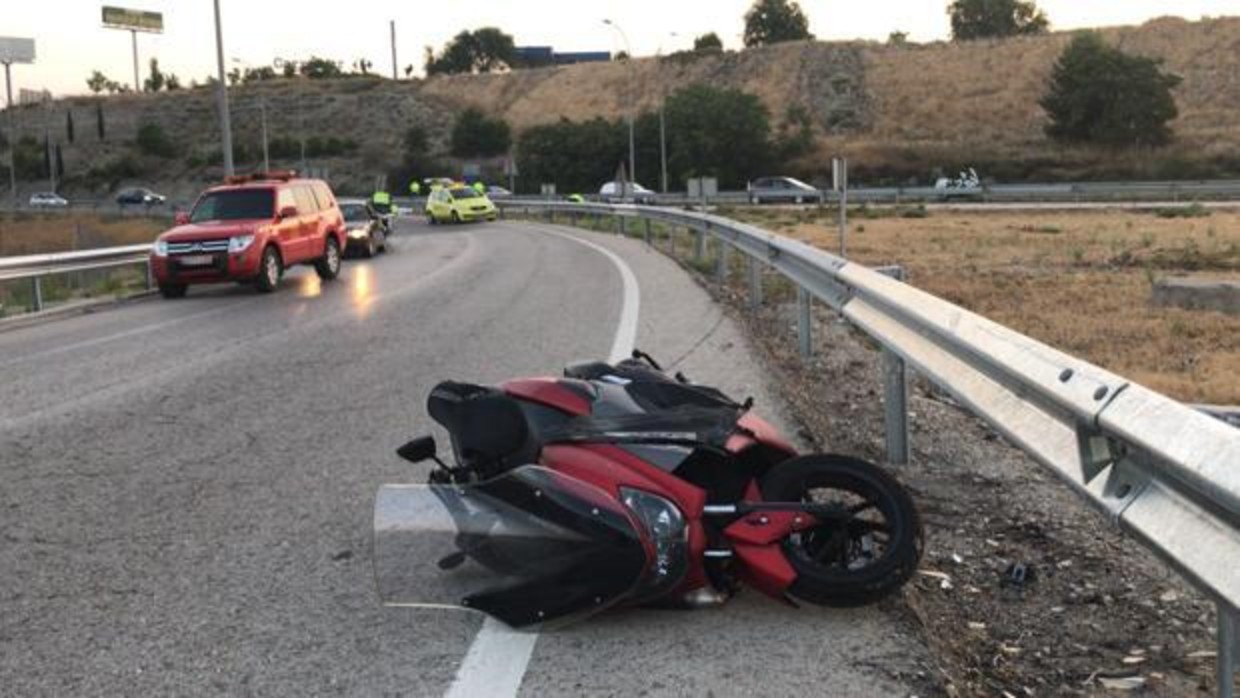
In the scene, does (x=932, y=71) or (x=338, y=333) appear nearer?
(x=338, y=333)

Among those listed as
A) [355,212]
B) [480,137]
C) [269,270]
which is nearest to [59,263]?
[269,270]

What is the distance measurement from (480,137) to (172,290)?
87567 millimetres

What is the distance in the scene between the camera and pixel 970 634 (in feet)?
13.6

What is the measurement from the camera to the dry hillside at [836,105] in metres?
75.8

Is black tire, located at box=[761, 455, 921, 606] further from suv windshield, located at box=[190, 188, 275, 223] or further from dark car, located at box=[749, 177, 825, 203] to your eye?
dark car, located at box=[749, 177, 825, 203]

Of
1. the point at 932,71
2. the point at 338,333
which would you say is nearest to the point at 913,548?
the point at 338,333

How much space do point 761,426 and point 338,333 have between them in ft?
29.2

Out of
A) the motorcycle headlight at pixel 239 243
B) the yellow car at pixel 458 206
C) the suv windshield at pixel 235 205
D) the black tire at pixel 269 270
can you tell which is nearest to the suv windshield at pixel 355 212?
the suv windshield at pixel 235 205

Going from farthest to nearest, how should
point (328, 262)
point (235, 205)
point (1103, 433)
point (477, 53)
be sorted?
1. point (477, 53)
2. point (328, 262)
3. point (235, 205)
4. point (1103, 433)

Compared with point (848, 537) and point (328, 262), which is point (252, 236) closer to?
point (328, 262)

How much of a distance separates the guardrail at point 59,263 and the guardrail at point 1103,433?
14.3 metres

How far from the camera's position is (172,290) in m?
18.7

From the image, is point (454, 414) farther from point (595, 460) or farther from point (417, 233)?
point (417, 233)

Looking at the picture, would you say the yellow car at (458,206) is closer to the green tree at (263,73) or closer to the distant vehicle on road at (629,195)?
the distant vehicle on road at (629,195)
